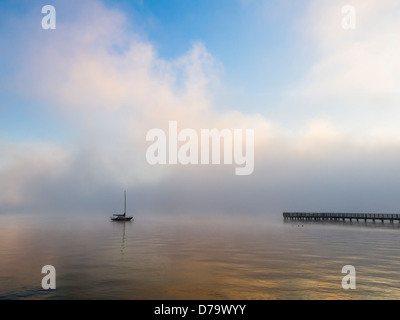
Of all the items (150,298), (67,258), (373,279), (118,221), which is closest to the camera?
(150,298)

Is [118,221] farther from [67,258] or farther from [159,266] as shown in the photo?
[159,266]

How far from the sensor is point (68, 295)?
73.8 feet

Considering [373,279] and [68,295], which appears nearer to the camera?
[68,295]

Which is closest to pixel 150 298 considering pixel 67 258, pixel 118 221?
pixel 67 258

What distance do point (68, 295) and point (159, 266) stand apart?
12581 mm

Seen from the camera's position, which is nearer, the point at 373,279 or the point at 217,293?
the point at 217,293

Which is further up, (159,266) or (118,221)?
(159,266)

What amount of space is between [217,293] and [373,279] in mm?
14811

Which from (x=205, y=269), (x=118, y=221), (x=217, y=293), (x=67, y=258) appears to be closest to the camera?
(x=217, y=293)
